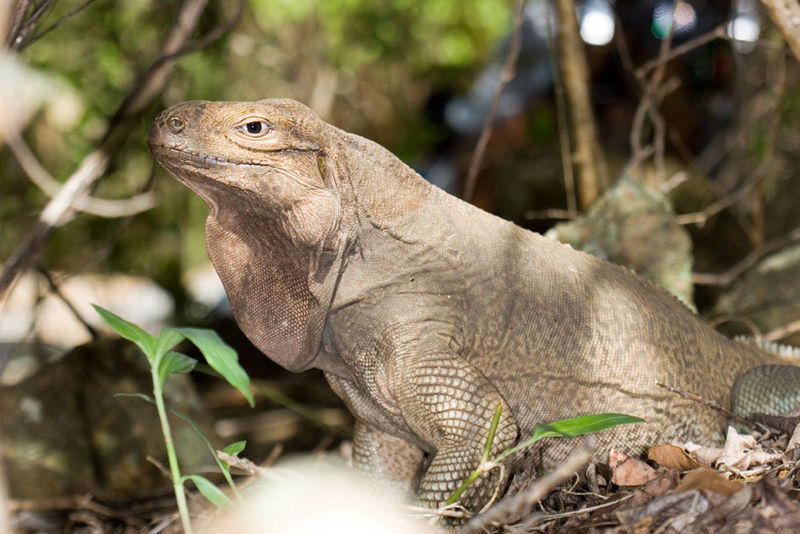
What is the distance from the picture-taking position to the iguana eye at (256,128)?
3.30 m

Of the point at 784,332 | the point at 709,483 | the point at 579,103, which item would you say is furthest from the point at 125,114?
the point at 784,332

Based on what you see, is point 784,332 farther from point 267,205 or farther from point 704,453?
point 267,205

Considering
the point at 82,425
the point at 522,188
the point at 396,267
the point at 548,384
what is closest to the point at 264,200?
the point at 396,267

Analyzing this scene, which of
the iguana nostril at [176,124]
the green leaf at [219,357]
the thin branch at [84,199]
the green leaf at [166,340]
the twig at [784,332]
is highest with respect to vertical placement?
the iguana nostril at [176,124]

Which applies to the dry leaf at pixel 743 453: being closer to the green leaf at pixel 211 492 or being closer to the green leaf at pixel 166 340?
the green leaf at pixel 211 492

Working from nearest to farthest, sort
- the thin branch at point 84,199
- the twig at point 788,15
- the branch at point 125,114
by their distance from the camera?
the twig at point 788,15, the branch at point 125,114, the thin branch at point 84,199

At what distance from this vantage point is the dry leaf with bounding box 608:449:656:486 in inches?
136

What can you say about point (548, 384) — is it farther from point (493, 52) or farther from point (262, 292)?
point (493, 52)

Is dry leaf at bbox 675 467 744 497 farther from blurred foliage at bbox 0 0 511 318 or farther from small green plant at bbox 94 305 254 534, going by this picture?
blurred foliage at bbox 0 0 511 318

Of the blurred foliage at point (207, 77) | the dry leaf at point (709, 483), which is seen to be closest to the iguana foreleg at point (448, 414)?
the dry leaf at point (709, 483)

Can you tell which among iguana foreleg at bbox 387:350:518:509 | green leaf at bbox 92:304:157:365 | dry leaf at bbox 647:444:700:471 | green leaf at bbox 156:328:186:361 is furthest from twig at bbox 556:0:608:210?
green leaf at bbox 92:304:157:365

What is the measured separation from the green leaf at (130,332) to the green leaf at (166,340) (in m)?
0.02

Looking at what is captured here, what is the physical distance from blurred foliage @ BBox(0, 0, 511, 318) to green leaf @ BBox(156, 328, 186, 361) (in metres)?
2.64

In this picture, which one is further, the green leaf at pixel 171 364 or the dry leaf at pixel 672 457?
the dry leaf at pixel 672 457
